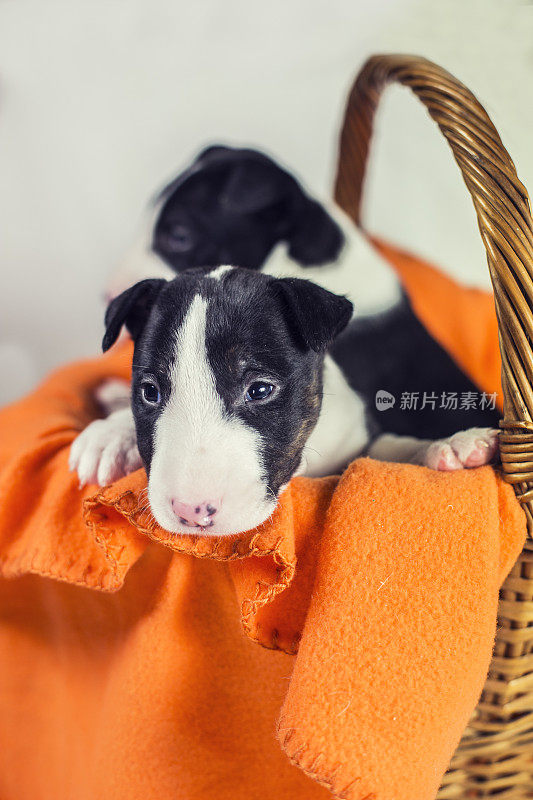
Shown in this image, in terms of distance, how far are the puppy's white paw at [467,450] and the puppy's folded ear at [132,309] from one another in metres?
0.52

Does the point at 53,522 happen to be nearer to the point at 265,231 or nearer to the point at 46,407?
the point at 46,407

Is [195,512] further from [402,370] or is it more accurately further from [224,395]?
[402,370]

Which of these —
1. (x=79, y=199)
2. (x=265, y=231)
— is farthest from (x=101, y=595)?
(x=79, y=199)

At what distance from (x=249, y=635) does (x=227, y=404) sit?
1.00 feet

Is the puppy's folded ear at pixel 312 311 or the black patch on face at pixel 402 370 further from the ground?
the puppy's folded ear at pixel 312 311

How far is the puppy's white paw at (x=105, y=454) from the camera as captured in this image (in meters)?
1.08

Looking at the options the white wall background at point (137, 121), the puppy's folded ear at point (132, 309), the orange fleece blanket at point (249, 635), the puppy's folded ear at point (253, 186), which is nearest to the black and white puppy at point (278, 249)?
the puppy's folded ear at point (253, 186)

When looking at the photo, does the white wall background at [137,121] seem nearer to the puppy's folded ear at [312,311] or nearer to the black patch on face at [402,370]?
the black patch on face at [402,370]

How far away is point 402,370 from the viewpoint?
148 cm

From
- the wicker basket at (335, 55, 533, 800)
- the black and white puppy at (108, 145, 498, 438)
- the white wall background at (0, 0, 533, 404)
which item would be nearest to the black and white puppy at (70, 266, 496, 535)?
the wicker basket at (335, 55, 533, 800)

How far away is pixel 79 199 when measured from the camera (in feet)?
7.07

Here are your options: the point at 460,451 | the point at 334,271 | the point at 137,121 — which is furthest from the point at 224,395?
the point at 137,121

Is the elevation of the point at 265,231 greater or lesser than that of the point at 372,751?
greater

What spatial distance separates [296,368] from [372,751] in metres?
0.51
